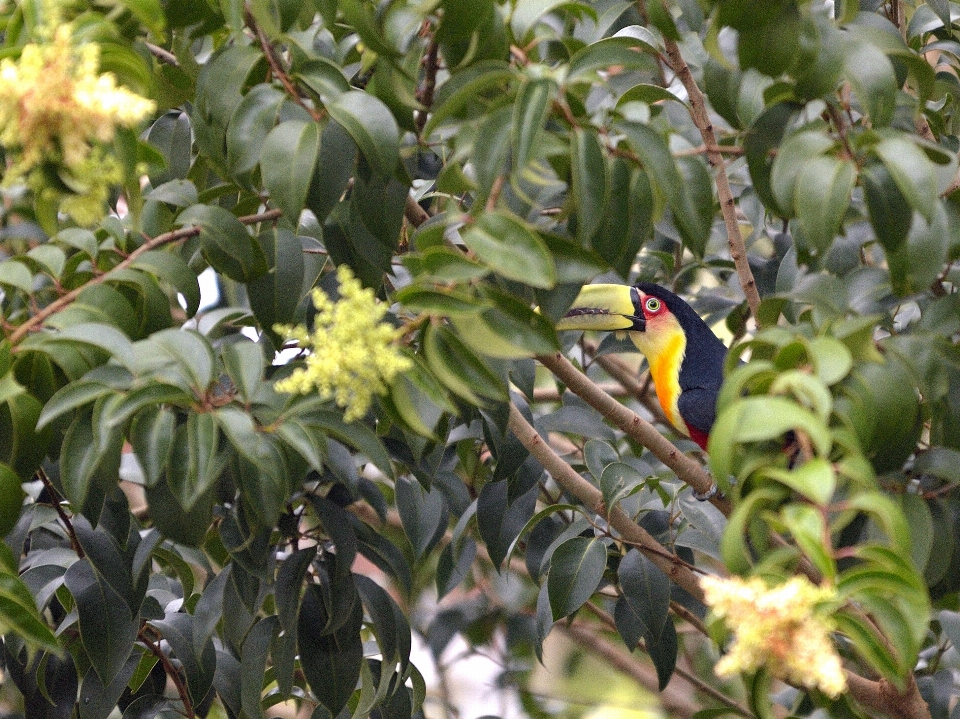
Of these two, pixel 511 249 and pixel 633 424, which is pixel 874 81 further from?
pixel 633 424

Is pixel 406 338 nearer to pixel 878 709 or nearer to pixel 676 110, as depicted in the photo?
pixel 676 110

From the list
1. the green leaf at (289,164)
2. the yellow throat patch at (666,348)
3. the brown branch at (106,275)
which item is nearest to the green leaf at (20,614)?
the brown branch at (106,275)

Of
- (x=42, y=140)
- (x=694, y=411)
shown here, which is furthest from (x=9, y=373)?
(x=694, y=411)

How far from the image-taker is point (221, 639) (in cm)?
215

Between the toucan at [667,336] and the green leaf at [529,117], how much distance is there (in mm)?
1432

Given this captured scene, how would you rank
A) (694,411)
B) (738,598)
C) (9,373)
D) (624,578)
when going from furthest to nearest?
(694,411), (624,578), (9,373), (738,598)

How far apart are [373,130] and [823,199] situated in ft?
1.72

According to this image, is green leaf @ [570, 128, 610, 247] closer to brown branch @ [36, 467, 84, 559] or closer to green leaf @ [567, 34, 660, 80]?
green leaf @ [567, 34, 660, 80]

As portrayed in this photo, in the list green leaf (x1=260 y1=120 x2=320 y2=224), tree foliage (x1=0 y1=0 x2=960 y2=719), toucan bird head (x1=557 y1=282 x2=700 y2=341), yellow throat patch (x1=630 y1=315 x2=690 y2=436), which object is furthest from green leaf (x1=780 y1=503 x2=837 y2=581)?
yellow throat patch (x1=630 y1=315 x2=690 y2=436)

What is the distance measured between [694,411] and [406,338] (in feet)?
4.70

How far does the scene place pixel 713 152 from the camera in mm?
1555

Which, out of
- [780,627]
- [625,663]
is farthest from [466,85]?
[625,663]

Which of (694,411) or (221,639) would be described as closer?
(221,639)

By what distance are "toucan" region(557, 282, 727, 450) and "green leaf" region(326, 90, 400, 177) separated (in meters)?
1.35
